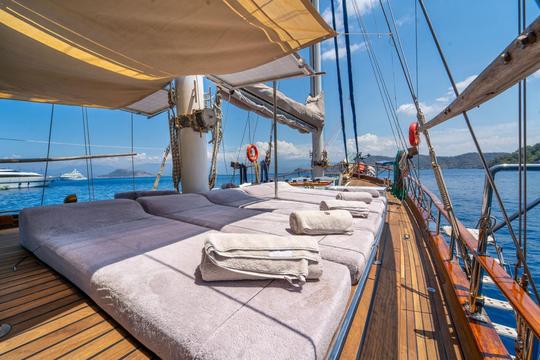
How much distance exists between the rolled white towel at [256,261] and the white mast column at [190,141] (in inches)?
126

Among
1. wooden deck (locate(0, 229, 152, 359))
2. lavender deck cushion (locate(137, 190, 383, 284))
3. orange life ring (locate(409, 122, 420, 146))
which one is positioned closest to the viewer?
wooden deck (locate(0, 229, 152, 359))

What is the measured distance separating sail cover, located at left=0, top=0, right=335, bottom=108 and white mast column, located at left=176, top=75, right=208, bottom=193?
1137 millimetres

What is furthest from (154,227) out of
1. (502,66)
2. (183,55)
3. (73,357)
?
(502,66)

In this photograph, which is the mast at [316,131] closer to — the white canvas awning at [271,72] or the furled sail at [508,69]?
the white canvas awning at [271,72]

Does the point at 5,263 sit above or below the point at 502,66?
below

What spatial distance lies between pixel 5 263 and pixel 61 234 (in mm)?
660

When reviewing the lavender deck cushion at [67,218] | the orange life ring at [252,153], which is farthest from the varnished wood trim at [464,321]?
the orange life ring at [252,153]

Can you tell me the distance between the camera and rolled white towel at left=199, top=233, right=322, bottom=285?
1193mm

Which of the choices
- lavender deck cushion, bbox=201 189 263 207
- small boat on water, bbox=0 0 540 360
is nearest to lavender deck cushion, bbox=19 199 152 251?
small boat on water, bbox=0 0 540 360

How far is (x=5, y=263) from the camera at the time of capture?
2.11 metres

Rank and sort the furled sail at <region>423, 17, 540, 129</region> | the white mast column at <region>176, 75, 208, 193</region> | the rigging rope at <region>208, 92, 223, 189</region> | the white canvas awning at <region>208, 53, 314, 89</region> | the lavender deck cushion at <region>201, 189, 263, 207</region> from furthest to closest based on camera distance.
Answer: the rigging rope at <region>208, 92, 223, 189</region> → the white mast column at <region>176, 75, 208, 193</region> → the lavender deck cushion at <region>201, 189, 263, 207</region> → the white canvas awning at <region>208, 53, 314, 89</region> → the furled sail at <region>423, 17, 540, 129</region>

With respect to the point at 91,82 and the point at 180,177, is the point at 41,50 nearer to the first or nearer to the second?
the point at 91,82

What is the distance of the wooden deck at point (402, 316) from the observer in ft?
4.26

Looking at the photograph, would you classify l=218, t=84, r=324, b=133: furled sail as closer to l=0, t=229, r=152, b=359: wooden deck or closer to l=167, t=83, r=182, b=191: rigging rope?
l=167, t=83, r=182, b=191: rigging rope
